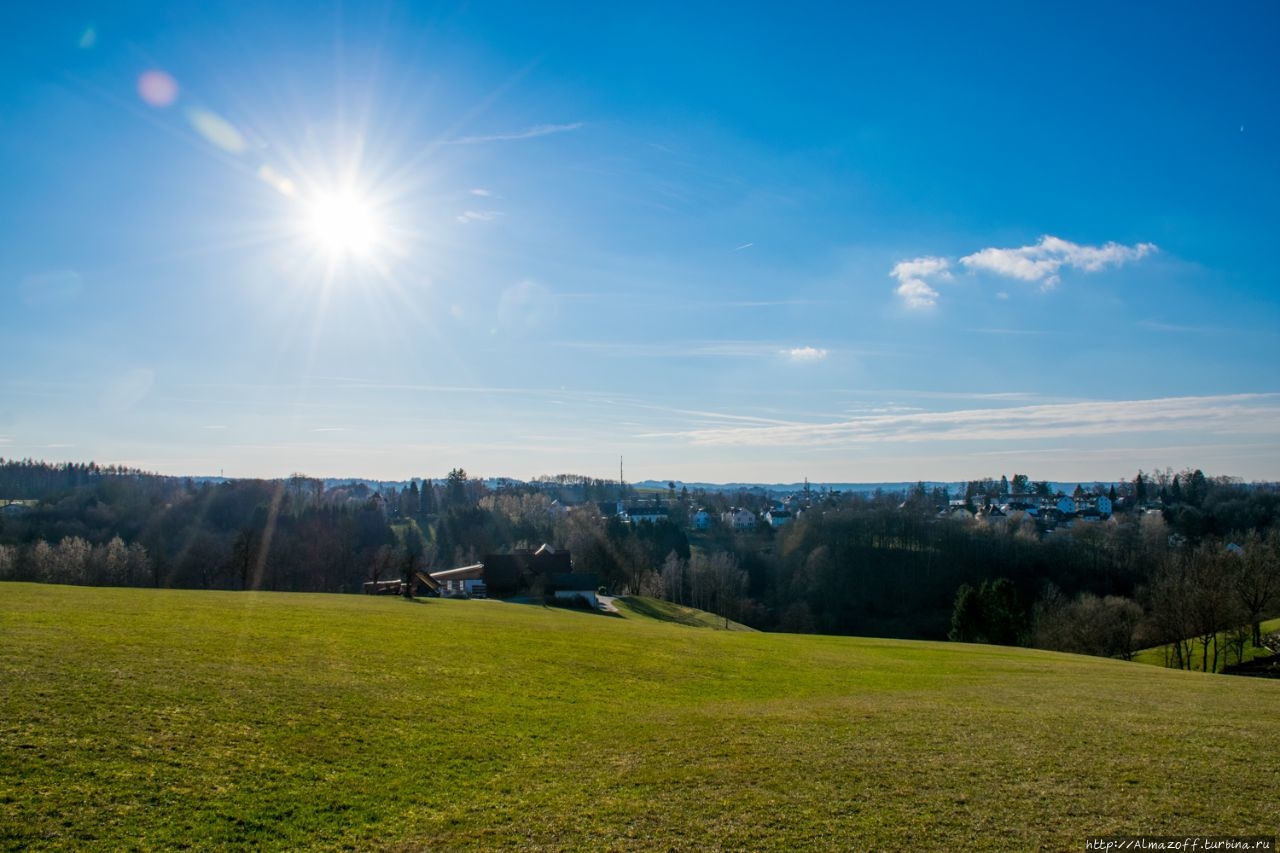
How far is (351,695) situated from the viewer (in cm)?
1633

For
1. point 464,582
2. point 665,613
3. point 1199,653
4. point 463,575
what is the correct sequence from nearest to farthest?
point 1199,653 < point 665,613 < point 464,582 < point 463,575

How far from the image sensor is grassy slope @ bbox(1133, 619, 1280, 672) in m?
57.6

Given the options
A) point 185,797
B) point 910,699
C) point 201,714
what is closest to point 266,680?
point 201,714

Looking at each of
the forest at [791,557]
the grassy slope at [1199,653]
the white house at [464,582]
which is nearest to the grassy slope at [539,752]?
the forest at [791,557]

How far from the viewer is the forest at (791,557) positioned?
68.0 m

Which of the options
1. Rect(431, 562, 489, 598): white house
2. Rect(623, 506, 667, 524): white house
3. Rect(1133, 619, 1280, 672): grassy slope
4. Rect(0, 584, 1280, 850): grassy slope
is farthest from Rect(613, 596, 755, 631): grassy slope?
Rect(623, 506, 667, 524): white house

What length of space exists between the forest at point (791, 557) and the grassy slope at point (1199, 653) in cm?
117

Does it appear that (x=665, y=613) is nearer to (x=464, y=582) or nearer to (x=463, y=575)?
(x=464, y=582)

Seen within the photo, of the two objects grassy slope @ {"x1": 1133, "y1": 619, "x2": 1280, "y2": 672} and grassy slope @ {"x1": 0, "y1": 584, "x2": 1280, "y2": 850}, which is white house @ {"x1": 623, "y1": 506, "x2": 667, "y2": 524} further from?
grassy slope @ {"x1": 0, "y1": 584, "x2": 1280, "y2": 850}

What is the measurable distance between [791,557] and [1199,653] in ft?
217

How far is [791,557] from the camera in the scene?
124 metres

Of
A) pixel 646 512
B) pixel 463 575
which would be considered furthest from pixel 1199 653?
pixel 646 512

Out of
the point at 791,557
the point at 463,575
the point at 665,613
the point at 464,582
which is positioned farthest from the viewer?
the point at 791,557

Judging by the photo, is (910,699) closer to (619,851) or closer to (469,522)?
(619,851)
